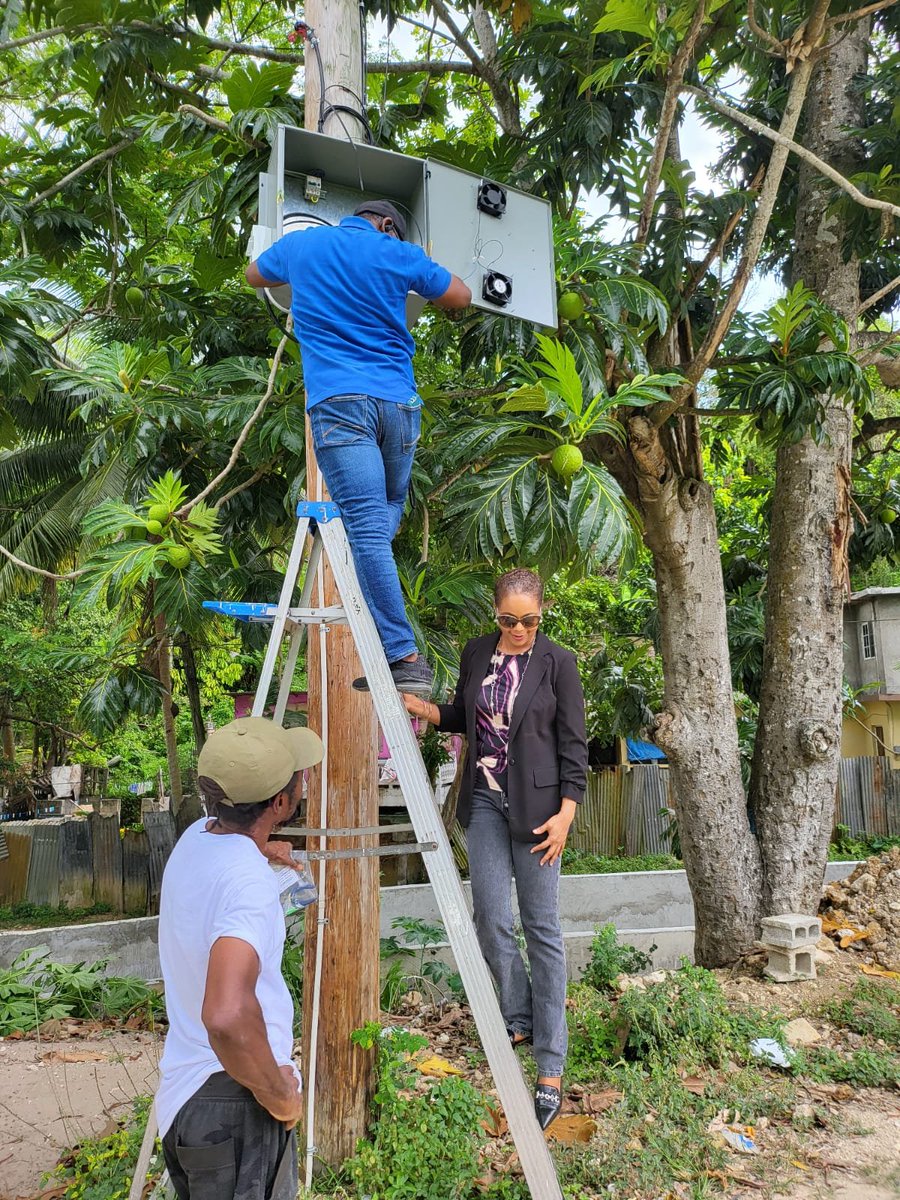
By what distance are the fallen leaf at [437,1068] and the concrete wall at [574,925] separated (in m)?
2.27

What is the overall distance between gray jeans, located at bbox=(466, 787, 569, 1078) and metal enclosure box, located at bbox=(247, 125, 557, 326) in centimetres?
186

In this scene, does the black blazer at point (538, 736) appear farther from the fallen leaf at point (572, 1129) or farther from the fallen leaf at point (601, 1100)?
the fallen leaf at point (601, 1100)

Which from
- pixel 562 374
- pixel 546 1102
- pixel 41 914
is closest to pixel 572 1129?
pixel 546 1102

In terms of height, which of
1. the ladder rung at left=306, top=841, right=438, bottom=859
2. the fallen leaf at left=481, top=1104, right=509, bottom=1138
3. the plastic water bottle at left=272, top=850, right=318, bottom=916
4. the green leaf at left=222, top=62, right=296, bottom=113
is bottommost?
the fallen leaf at left=481, top=1104, right=509, bottom=1138

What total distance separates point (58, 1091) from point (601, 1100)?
2941mm

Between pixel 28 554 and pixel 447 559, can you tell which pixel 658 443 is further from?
pixel 28 554

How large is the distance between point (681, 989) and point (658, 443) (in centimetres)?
289

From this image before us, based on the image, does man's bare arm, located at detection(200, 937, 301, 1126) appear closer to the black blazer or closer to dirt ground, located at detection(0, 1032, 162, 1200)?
the black blazer

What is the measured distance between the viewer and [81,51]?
4.68m

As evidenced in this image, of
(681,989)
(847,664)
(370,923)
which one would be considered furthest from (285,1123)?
(847,664)

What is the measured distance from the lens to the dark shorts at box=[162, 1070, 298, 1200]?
5.96 feet

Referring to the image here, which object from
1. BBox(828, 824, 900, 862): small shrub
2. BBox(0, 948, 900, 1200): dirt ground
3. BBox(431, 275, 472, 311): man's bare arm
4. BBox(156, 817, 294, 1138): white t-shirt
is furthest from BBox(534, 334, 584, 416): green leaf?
BBox(828, 824, 900, 862): small shrub

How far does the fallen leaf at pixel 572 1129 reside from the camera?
3.29 m

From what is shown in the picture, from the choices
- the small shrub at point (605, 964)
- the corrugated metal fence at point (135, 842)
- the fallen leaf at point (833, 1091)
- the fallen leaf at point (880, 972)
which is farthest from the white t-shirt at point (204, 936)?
the corrugated metal fence at point (135, 842)
